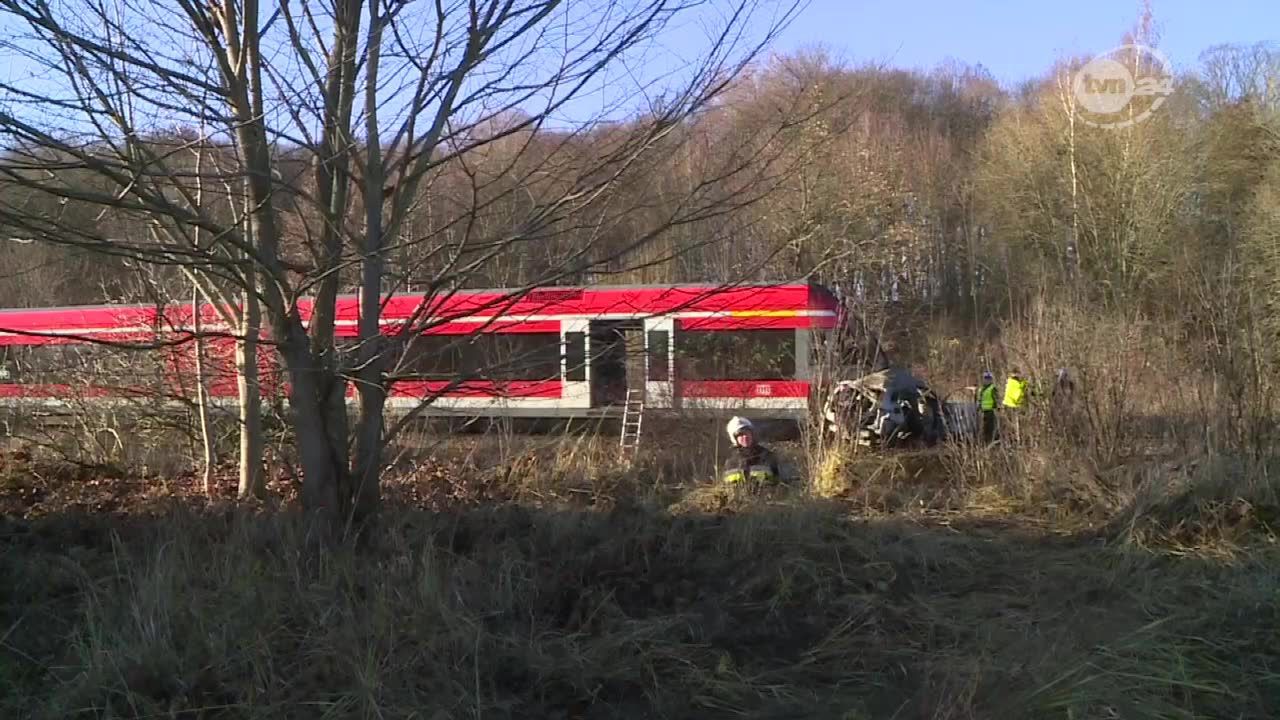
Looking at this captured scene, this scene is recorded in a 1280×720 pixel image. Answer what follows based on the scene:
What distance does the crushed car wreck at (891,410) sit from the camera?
10445 mm

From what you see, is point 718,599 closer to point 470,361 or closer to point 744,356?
point 470,361


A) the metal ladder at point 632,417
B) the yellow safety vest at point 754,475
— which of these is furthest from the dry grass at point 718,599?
the metal ladder at point 632,417

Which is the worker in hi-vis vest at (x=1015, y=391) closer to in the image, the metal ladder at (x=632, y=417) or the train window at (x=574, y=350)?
the train window at (x=574, y=350)

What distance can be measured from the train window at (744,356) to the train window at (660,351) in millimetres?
802

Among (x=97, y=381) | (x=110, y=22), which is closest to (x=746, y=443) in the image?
(x=110, y=22)

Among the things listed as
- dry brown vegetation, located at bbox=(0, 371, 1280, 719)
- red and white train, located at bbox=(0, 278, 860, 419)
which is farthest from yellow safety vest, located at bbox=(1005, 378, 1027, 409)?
red and white train, located at bbox=(0, 278, 860, 419)

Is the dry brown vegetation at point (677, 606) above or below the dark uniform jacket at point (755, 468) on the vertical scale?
below

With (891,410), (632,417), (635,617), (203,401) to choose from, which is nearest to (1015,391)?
(891,410)

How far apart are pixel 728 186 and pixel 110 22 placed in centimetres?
346

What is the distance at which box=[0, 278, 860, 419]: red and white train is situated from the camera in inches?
245

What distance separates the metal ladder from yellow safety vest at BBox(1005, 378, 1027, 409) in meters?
5.92

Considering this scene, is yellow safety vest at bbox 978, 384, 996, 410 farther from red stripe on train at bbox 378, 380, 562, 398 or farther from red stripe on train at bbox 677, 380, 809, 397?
red stripe on train at bbox 378, 380, 562, 398

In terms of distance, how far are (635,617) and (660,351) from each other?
216cm

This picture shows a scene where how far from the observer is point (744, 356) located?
1562 centimetres
